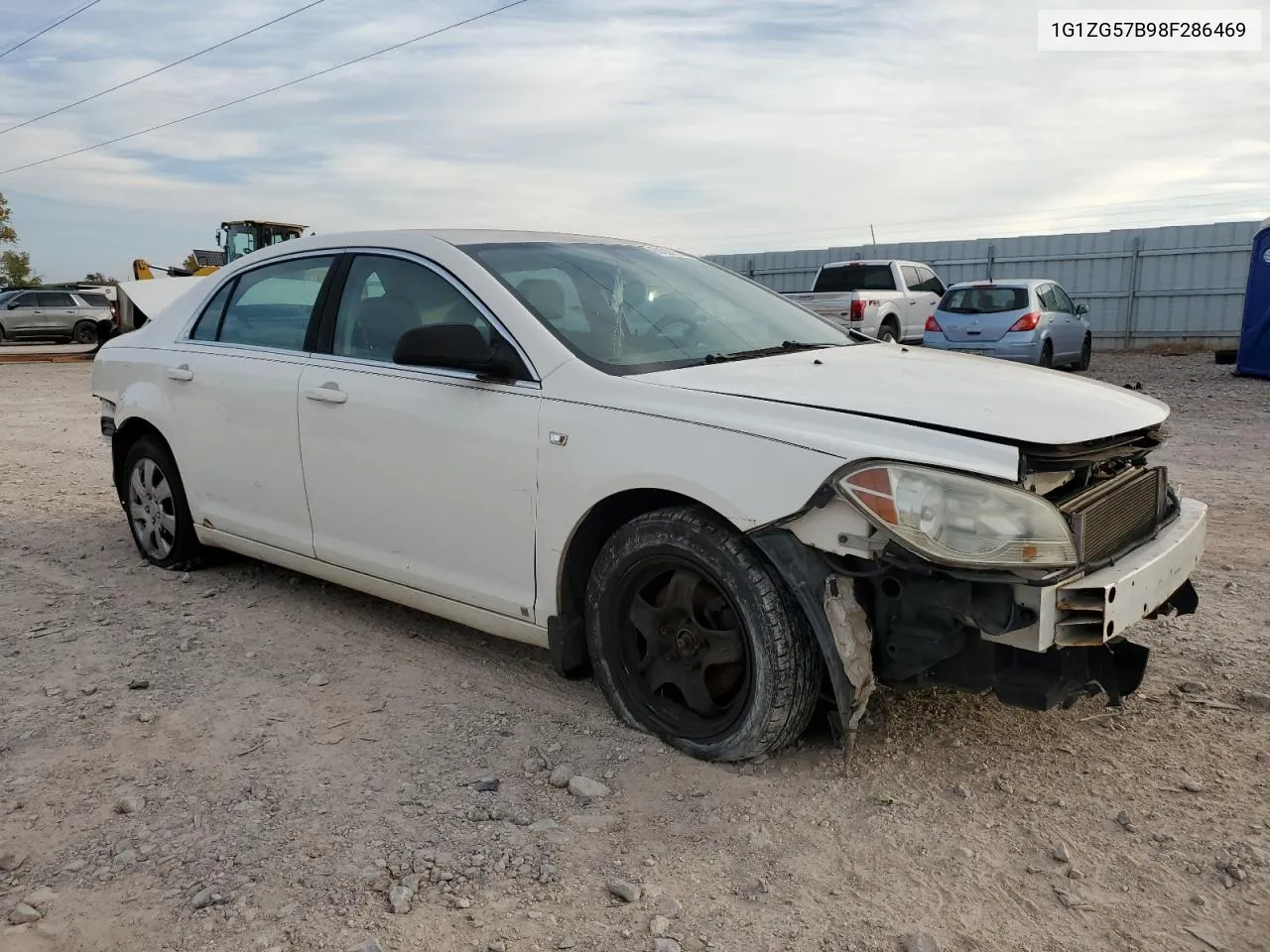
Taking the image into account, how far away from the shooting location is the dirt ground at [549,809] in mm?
2465

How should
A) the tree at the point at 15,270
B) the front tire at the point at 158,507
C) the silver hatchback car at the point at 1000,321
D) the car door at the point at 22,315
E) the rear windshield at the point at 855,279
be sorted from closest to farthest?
the front tire at the point at 158,507 → the silver hatchback car at the point at 1000,321 → the rear windshield at the point at 855,279 → the car door at the point at 22,315 → the tree at the point at 15,270

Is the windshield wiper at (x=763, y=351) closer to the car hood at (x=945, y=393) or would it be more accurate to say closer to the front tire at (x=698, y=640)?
the car hood at (x=945, y=393)

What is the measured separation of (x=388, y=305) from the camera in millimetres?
4113

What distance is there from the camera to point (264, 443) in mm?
4477

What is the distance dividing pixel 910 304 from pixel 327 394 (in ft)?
47.7

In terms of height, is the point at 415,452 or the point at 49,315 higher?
the point at 415,452

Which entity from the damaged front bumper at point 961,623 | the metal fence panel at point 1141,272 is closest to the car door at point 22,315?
the metal fence panel at point 1141,272

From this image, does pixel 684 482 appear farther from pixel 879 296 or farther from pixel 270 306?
pixel 879 296

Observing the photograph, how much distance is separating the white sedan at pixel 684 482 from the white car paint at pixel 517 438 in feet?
0.04

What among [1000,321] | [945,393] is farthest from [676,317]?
[1000,321]

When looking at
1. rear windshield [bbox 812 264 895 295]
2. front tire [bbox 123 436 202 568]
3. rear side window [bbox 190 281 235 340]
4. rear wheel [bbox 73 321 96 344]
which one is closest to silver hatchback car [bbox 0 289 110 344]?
rear wheel [bbox 73 321 96 344]

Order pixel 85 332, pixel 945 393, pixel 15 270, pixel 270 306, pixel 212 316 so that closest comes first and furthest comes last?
1. pixel 945 393
2. pixel 270 306
3. pixel 212 316
4. pixel 85 332
5. pixel 15 270

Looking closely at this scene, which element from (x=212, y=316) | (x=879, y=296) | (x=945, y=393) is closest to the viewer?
(x=945, y=393)

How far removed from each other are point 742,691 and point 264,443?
2456 millimetres
